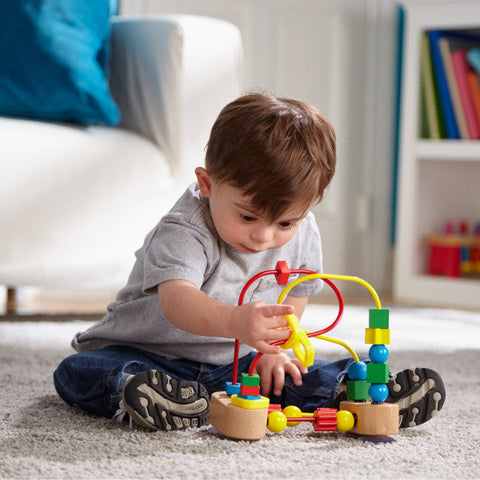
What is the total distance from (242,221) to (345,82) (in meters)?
1.71

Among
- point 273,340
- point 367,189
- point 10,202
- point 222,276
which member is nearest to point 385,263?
point 367,189

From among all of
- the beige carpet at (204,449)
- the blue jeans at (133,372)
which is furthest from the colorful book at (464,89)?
the blue jeans at (133,372)

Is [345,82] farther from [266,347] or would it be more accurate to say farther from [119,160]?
[266,347]

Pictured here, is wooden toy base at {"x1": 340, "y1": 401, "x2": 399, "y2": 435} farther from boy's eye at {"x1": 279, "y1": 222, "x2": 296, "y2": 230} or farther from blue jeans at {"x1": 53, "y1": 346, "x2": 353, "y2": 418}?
boy's eye at {"x1": 279, "y1": 222, "x2": 296, "y2": 230}

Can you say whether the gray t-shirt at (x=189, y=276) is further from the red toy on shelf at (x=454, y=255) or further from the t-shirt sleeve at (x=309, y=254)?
the red toy on shelf at (x=454, y=255)

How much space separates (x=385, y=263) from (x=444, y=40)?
0.71 m

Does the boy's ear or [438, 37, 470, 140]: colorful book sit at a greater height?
[438, 37, 470, 140]: colorful book

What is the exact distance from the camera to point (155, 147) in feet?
5.11

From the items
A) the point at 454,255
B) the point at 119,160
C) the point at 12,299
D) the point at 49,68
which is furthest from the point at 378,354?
the point at 454,255

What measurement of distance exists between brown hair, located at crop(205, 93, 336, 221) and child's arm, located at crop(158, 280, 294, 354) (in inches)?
4.5

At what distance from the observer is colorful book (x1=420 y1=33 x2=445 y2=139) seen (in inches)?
87.9

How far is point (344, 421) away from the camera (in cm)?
81

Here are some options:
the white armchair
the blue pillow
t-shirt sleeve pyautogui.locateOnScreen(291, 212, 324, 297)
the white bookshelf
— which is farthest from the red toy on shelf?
t-shirt sleeve pyautogui.locateOnScreen(291, 212, 324, 297)

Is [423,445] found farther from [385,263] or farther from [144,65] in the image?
[385,263]
